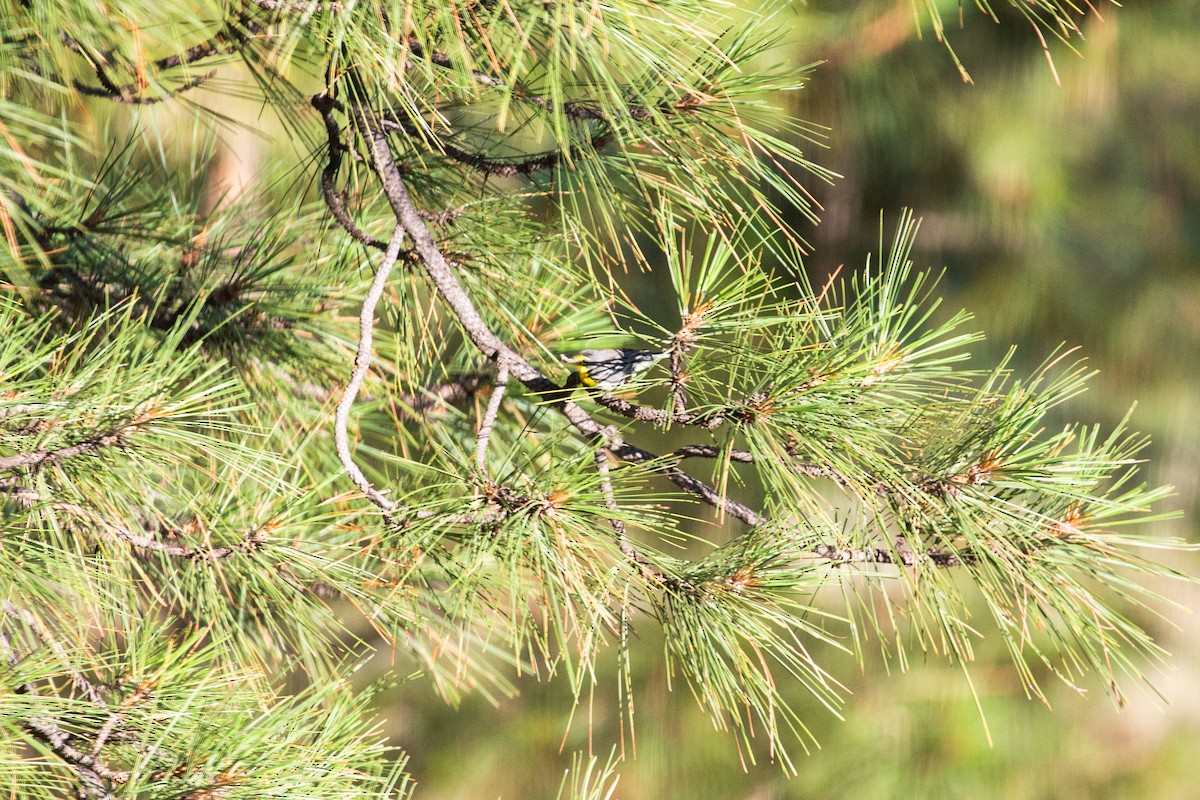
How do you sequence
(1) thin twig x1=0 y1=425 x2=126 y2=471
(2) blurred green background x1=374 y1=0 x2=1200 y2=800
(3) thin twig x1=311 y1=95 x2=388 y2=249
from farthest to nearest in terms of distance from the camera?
(2) blurred green background x1=374 y1=0 x2=1200 y2=800
(3) thin twig x1=311 y1=95 x2=388 y2=249
(1) thin twig x1=0 y1=425 x2=126 y2=471

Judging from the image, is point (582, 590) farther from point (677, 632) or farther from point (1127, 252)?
point (1127, 252)

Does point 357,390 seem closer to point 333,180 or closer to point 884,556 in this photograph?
point 333,180

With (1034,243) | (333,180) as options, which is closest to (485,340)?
(333,180)

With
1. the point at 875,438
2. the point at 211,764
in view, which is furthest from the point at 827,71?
the point at 211,764

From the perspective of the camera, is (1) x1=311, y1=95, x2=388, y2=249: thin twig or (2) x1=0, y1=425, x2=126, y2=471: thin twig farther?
(1) x1=311, y1=95, x2=388, y2=249: thin twig

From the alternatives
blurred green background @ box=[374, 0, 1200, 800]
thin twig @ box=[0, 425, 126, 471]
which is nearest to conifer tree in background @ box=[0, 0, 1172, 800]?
thin twig @ box=[0, 425, 126, 471]

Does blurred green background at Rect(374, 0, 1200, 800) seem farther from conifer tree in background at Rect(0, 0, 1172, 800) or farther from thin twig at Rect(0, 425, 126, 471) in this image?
thin twig at Rect(0, 425, 126, 471)
